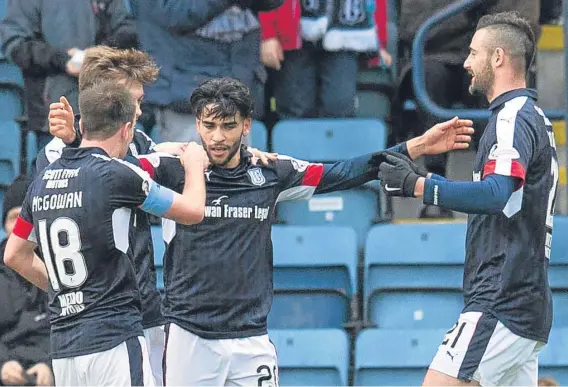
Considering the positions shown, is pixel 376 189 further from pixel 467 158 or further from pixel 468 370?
pixel 468 370

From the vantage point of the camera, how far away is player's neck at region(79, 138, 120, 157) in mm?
5848

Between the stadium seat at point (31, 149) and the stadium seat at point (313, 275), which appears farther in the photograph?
the stadium seat at point (31, 149)

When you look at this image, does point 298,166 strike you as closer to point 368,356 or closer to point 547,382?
point 368,356

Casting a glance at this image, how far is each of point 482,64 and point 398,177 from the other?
2.12ft

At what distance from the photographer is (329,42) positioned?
9164 millimetres

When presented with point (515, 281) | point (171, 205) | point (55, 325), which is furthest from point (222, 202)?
point (515, 281)

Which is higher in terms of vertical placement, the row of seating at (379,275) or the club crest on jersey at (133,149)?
the club crest on jersey at (133,149)

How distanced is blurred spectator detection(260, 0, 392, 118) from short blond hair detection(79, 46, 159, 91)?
2572 mm

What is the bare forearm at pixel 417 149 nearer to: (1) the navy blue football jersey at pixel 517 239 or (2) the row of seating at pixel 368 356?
(1) the navy blue football jersey at pixel 517 239

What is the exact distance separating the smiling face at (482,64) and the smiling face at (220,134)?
1013 millimetres

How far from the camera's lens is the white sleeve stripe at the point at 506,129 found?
19.6 feet

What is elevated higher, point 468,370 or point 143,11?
point 143,11

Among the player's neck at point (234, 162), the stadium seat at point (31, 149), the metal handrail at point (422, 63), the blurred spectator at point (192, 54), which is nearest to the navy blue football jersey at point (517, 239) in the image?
the player's neck at point (234, 162)

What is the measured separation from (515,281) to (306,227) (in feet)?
8.50
